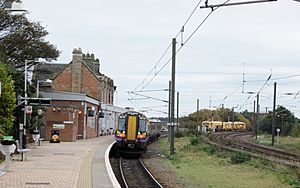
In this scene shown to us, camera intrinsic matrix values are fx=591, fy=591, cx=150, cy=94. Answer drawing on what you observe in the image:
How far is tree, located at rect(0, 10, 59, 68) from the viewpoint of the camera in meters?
46.4

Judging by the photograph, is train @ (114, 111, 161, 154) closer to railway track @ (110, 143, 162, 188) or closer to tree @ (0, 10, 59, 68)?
railway track @ (110, 143, 162, 188)

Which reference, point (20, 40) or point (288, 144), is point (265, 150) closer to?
point (288, 144)

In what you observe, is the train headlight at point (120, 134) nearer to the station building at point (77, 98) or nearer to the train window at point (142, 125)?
the train window at point (142, 125)

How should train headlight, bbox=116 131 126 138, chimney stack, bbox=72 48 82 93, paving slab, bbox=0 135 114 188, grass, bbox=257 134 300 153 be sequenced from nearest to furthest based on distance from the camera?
paving slab, bbox=0 135 114 188
train headlight, bbox=116 131 126 138
grass, bbox=257 134 300 153
chimney stack, bbox=72 48 82 93

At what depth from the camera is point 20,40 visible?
47281 millimetres

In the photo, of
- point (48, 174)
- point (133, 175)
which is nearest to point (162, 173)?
point (133, 175)

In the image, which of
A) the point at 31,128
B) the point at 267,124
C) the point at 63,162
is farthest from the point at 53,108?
the point at 267,124

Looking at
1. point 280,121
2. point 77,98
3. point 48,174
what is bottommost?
point 48,174

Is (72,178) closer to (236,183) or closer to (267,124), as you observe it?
(236,183)

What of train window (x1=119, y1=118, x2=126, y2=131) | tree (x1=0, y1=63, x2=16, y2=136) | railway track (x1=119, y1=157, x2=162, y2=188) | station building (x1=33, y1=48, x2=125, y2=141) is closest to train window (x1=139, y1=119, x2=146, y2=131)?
train window (x1=119, y1=118, x2=126, y2=131)

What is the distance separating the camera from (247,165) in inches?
1150

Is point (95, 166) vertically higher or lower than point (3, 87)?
lower

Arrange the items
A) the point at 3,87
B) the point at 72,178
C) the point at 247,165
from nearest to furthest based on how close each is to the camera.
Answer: the point at 72,178, the point at 3,87, the point at 247,165

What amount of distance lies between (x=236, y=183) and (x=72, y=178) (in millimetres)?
5949
